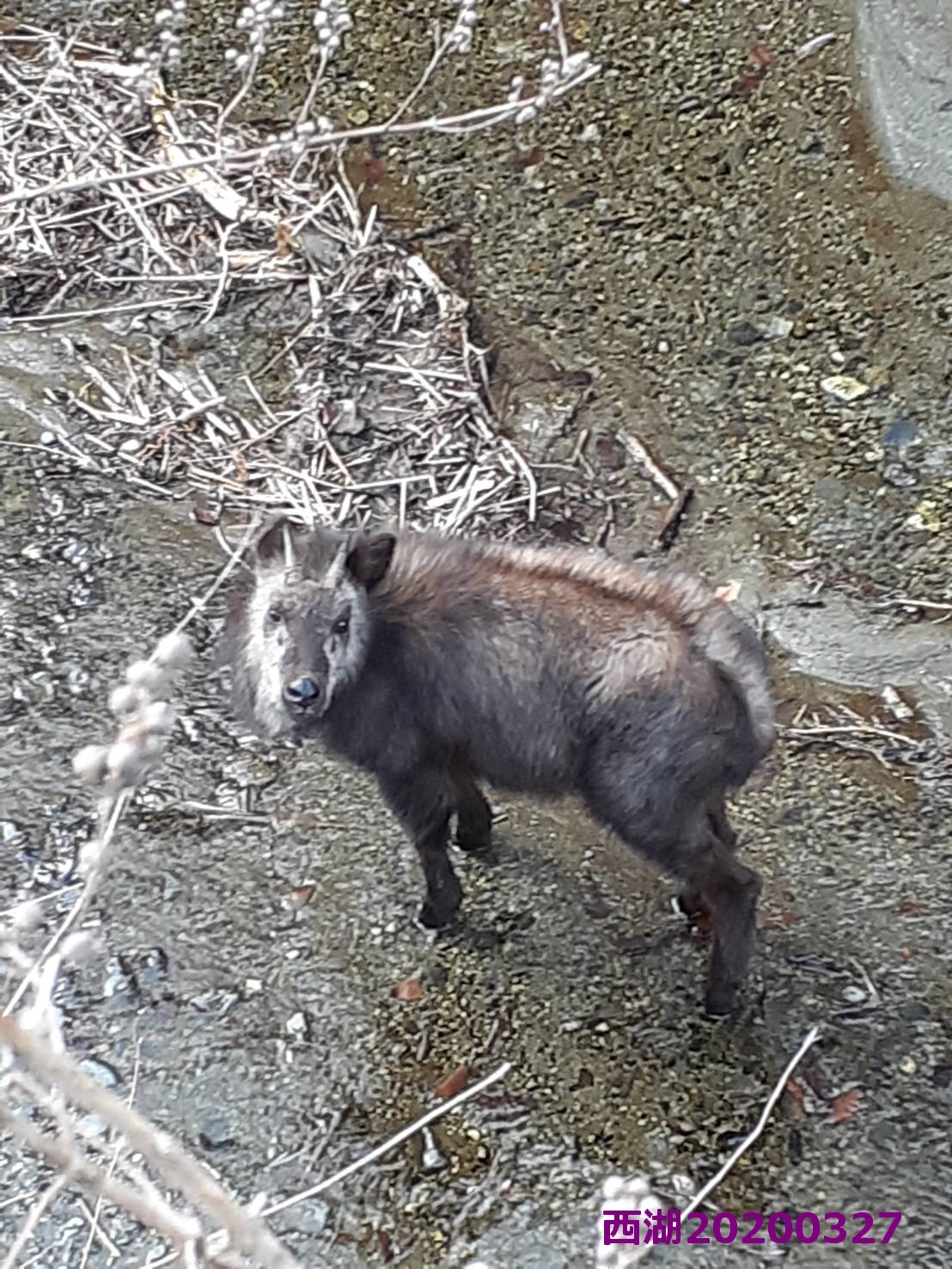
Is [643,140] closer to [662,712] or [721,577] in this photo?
[721,577]

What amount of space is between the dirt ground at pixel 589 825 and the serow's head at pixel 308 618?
646 millimetres

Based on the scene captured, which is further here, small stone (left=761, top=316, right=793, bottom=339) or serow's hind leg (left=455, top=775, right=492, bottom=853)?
small stone (left=761, top=316, right=793, bottom=339)

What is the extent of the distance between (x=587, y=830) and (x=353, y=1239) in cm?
112

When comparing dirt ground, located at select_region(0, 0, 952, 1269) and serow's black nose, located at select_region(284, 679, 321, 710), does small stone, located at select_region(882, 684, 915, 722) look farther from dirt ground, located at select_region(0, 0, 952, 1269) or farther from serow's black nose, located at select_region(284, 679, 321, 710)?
serow's black nose, located at select_region(284, 679, 321, 710)

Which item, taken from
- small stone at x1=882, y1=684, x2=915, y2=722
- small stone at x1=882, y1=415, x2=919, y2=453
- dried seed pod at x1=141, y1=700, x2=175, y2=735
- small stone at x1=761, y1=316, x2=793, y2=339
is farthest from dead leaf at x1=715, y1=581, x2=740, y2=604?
dried seed pod at x1=141, y1=700, x2=175, y2=735

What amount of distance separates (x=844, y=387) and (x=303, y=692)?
2.29 meters

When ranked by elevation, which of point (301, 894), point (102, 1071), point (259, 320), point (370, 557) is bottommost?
point (102, 1071)

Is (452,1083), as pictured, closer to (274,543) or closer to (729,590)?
(274,543)

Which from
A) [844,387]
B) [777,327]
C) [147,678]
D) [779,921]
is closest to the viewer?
[147,678]

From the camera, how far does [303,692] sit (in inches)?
126

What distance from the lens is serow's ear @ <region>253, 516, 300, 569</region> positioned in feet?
11.2

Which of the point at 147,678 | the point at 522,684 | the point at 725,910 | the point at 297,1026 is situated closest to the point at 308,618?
the point at 522,684

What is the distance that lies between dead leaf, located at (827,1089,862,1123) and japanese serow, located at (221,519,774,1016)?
293 millimetres

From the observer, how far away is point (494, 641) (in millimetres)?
3375
